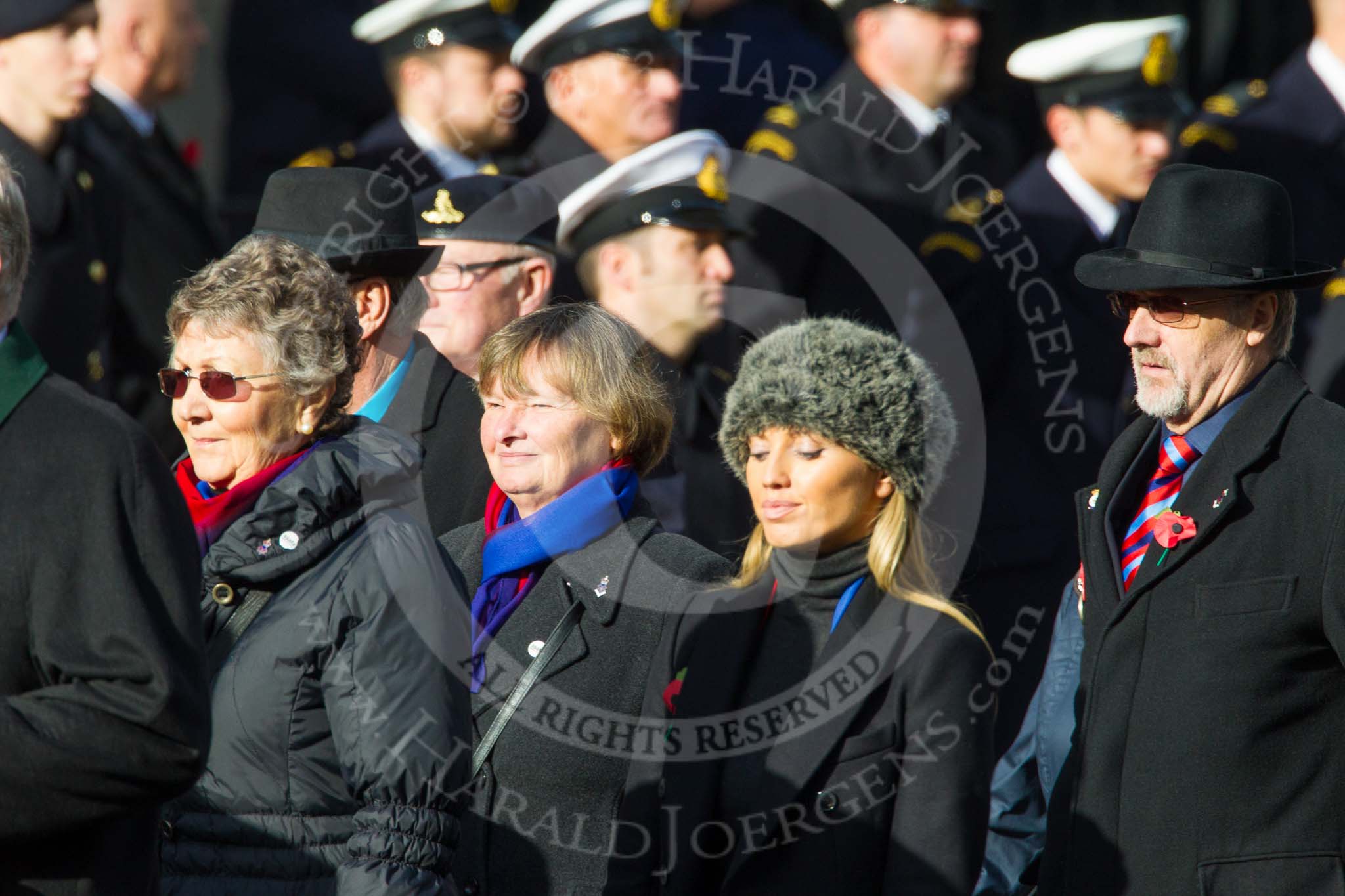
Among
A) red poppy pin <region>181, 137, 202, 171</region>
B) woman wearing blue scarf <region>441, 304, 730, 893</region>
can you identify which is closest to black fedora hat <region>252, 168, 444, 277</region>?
woman wearing blue scarf <region>441, 304, 730, 893</region>

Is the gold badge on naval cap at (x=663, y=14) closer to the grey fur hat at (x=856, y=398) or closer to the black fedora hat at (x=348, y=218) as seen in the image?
the black fedora hat at (x=348, y=218)

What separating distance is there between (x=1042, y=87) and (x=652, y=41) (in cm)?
153

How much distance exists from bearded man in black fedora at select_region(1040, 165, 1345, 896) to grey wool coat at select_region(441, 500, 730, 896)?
77 centimetres

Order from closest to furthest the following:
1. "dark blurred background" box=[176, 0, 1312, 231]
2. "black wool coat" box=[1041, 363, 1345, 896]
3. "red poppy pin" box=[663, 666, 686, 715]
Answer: "black wool coat" box=[1041, 363, 1345, 896]
"red poppy pin" box=[663, 666, 686, 715]
"dark blurred background" box=[176, 0, 1312, 231]

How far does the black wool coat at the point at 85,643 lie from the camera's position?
81.6 inches

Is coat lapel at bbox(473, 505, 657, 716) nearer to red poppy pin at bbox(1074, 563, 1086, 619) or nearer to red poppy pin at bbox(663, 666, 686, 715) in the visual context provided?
red poppy pin at bbox(663, 666, 686, 715)

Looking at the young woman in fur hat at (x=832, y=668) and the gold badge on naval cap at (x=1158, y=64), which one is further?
the gold badge on naval cap at (x=1158, y=64)

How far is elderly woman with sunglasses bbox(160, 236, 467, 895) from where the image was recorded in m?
2.62

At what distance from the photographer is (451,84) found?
248 inches

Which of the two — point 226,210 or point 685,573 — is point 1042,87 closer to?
point 226,210

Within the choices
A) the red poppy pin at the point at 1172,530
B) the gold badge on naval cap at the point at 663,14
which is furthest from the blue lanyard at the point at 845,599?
the gold badge on naval cap at the point at 663,14

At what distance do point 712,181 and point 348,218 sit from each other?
1.46 m

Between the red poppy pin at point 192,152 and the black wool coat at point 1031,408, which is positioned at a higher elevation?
the black wool coat at point 1031,408

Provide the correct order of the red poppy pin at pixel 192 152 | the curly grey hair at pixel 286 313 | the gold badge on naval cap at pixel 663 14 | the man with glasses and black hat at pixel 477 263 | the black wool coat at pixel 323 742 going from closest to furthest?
the black wool coat at pixel 323 742 < the curly grey hair at pixel 286 313 < the man with glasses and black hat at pixel 477 263 < the gold badge on naval cap at pixel 663 14 < the red poppy pin at pixel 192 152
